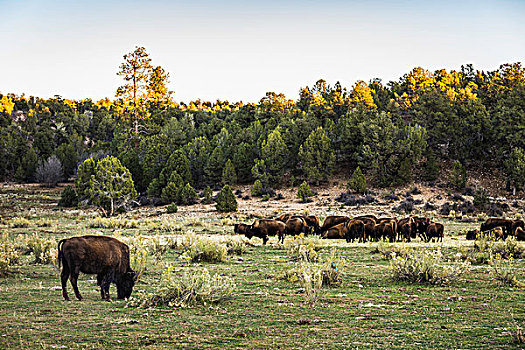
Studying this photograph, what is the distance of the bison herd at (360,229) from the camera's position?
22.0m

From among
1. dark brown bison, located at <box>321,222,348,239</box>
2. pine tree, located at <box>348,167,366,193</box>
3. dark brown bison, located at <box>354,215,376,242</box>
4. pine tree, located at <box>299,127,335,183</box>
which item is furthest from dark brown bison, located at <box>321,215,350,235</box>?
pine tree, located at <box>299,127,335,183</box>

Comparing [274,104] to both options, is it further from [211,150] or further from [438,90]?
[438,90]

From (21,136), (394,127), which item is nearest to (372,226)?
(394,127)

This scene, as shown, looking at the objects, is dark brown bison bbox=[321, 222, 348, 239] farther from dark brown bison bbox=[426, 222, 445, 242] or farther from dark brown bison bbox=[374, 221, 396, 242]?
dark brown bison bbox=[426, 222, 445, 242]

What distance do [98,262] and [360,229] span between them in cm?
1636

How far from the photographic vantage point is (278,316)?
7727mm

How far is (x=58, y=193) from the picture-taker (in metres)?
69.3

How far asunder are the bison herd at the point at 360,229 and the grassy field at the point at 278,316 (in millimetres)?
9176

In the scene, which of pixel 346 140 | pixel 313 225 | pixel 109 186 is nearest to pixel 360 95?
pixel 346 140

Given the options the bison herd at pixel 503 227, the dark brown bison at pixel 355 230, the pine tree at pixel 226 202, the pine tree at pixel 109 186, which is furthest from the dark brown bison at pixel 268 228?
the pine tree at pixel 109 186

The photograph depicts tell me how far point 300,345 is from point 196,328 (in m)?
1.71

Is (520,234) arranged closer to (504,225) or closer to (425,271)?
(504,225)

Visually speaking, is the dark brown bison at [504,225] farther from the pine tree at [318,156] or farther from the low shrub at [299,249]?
the pine tree at [318,156]

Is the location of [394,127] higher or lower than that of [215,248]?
higher
